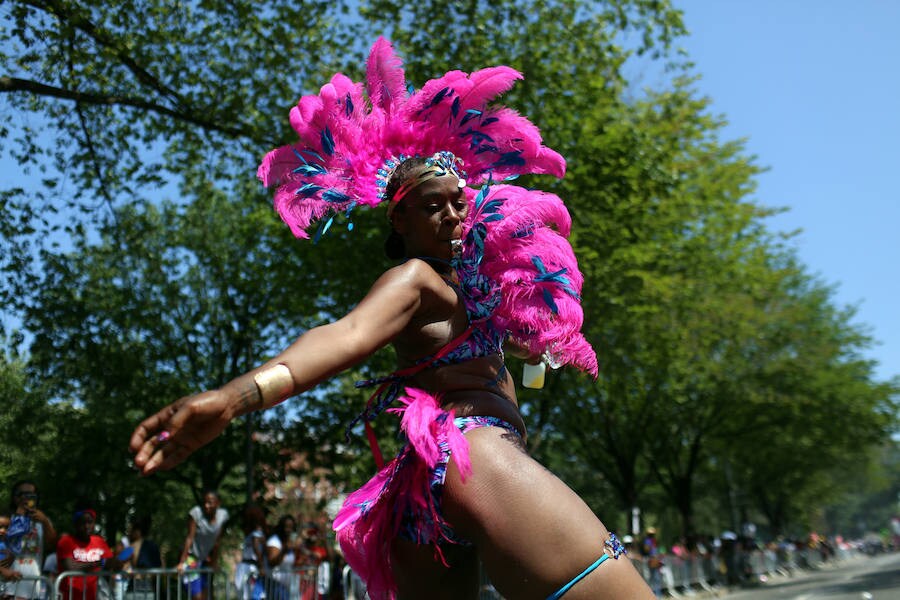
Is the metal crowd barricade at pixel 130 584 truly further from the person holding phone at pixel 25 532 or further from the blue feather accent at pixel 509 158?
the blue feather accent at pixel 509 158

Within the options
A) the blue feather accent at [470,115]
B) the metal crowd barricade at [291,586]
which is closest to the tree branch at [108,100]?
the metal crowd barricade at [291,586]

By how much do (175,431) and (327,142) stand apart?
4.84 ft

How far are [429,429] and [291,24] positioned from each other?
10132mm

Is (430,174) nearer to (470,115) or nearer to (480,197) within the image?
(480,197)

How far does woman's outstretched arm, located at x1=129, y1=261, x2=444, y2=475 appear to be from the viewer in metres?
1.83

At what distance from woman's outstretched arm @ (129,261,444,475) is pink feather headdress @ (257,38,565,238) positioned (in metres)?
0.63

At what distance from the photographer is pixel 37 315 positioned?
11.4 m

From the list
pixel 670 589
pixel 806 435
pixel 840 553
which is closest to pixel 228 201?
pixel 670 589

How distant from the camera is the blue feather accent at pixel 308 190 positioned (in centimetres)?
301

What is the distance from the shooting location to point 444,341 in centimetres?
272

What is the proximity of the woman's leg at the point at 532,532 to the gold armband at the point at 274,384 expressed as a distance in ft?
2.07

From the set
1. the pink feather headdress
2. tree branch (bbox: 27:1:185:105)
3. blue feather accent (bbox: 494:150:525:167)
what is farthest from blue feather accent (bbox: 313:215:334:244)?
tree branch (bbox: 27:1:185:105)

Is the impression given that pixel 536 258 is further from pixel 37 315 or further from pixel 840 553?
pixel 840 553

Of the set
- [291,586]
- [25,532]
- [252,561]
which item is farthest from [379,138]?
[291,586]
